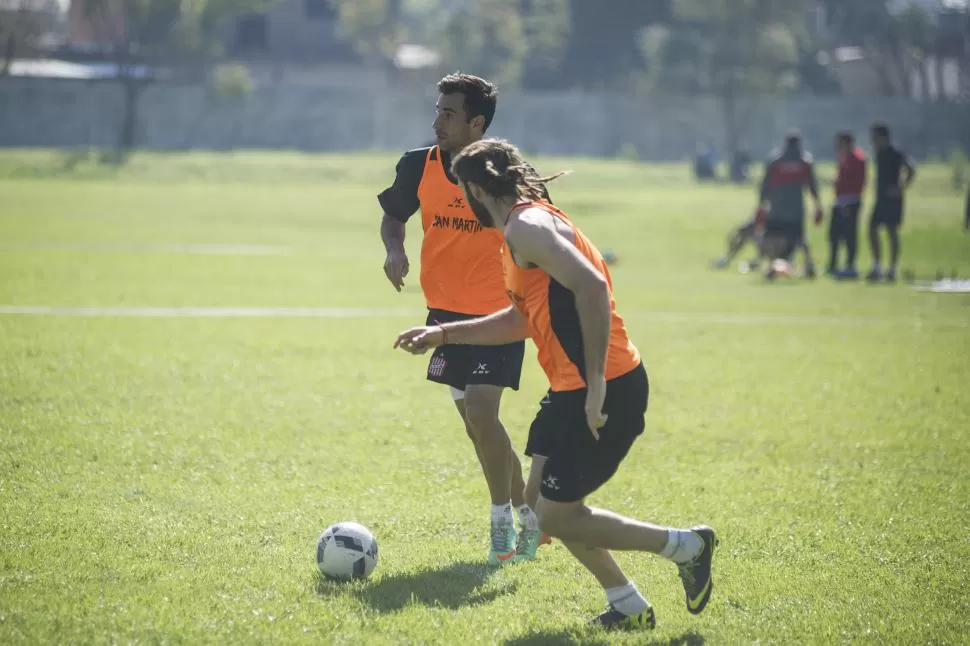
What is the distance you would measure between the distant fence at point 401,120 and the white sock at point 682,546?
5273cm

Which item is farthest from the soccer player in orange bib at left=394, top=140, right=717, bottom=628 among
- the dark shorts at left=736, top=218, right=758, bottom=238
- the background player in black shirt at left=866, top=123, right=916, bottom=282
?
the dark shorts at left=736, top=218, right=758, bottom=238

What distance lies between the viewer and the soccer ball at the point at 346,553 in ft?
18.8

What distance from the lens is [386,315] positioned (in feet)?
54.4

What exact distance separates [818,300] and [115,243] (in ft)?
47.4

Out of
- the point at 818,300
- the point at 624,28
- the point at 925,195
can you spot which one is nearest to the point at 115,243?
the point at 818,300

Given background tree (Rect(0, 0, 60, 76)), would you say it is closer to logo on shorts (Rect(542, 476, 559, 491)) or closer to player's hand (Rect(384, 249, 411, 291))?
player's hand (Rect(384, 249, 411, 291))

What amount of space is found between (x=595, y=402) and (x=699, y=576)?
1.07m

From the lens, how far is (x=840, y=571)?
20.0ft

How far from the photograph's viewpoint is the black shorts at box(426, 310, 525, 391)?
624 centimetres

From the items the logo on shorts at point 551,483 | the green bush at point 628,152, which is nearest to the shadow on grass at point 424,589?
the logo on shorts at point 551,483

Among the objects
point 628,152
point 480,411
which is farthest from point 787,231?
point 628,152

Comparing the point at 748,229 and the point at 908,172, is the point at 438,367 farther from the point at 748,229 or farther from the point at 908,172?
the point at 748,229

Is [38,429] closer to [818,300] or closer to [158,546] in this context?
[158,546]

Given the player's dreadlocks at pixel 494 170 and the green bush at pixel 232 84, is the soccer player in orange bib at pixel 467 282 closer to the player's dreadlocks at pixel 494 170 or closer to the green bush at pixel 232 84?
the player's dreadlocks at pixel 494 170
